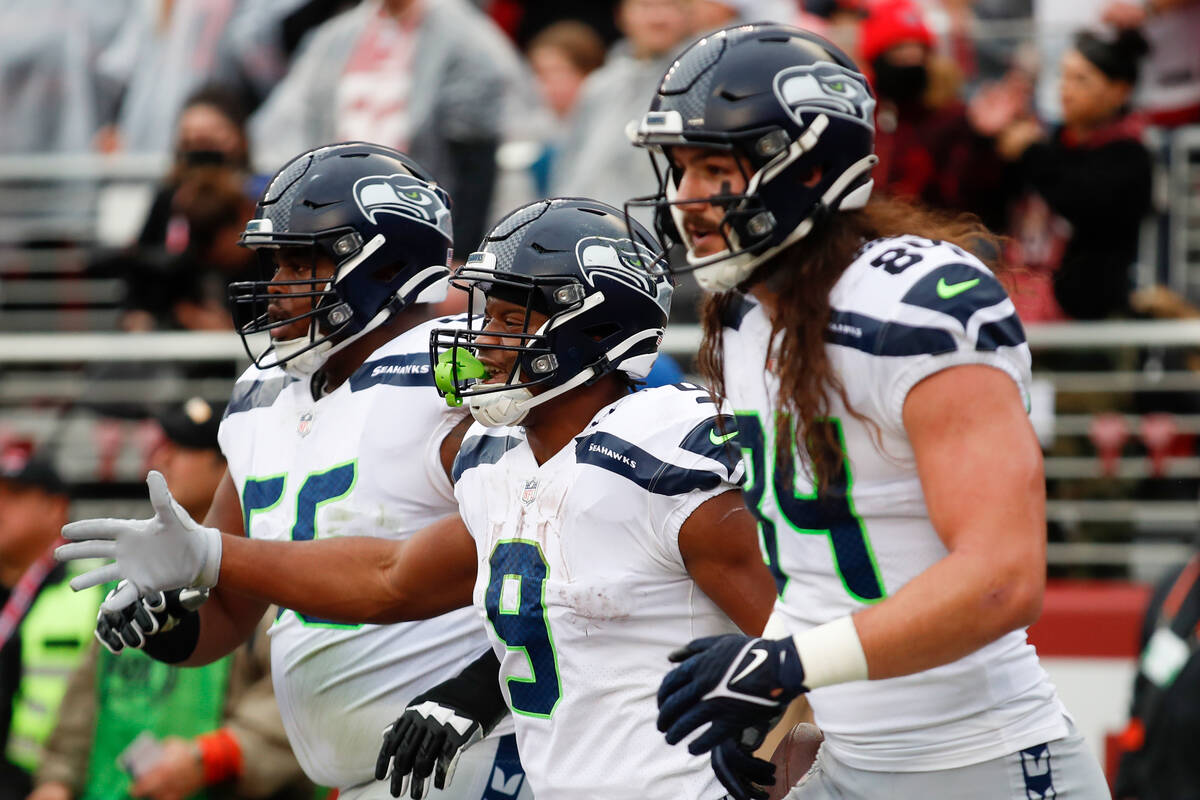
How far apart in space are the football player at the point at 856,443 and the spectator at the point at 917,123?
3689 millimetres

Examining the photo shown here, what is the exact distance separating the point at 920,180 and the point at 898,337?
4.18m

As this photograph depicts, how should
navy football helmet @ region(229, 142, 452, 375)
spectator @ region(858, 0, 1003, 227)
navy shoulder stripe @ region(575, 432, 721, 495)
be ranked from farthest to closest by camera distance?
spectator @ region(858, 0, 1003, 227) < navy football helmet @ region(229, 142, 452, 375) < navy shoulder stripe @ region(575, 432, 721, 495)

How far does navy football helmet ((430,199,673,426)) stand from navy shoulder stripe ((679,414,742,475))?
1.00 feet

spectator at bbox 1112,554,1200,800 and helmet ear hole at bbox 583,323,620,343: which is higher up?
helmet ear hole at bbox 583,323,620,343

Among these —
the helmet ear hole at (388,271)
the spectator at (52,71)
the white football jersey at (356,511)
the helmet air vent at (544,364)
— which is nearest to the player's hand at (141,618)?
the white football jersey at (356,511)

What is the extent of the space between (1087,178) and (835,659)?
4748mm

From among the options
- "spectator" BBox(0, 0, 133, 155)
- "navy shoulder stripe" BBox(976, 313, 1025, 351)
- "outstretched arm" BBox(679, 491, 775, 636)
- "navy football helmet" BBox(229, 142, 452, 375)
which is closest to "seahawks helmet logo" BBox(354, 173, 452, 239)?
"navy football helmet" BBox(229, 142, 452, 375)

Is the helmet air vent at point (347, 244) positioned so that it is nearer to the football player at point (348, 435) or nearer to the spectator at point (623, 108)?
the football player at point (348, 435)

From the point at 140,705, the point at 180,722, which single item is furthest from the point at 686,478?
the point at 140,705

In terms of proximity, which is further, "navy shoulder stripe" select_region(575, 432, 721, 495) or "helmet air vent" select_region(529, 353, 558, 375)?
"helmet air vent" select_region(529, 353, 558, 375)

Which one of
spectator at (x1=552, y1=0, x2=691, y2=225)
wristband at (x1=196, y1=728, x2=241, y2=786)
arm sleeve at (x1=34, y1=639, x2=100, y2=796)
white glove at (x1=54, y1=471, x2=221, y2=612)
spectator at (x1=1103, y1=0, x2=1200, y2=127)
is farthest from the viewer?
spectator at (x1=1103, y1=0, x2=1200, y2=127)

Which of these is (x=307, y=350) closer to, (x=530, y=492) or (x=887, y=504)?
(x=530, y=492)

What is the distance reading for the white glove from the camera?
3.30 metres

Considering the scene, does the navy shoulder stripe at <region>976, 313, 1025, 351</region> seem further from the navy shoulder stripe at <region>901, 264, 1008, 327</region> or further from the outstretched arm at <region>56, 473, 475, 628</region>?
the outstretched arm at <region>56, 473, 475, 628</region>
